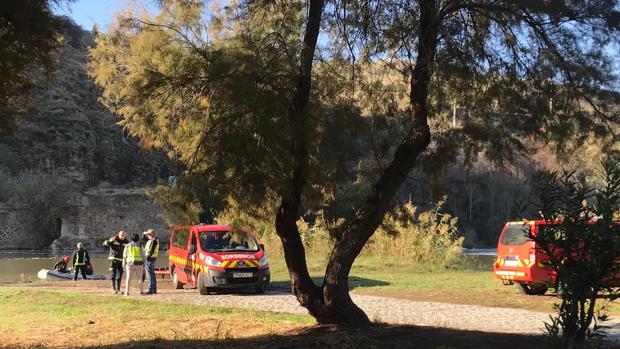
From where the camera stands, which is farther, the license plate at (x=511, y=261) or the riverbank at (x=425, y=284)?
the license plate at (x=511, y=261)

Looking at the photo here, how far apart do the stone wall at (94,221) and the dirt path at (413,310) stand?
38.2m

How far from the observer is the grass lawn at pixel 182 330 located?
7.70m

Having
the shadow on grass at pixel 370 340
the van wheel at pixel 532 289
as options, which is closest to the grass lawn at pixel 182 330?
the shadow on grass at pixel 370 340

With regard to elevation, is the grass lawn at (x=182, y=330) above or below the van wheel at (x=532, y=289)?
below

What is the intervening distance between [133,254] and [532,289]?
10.2m

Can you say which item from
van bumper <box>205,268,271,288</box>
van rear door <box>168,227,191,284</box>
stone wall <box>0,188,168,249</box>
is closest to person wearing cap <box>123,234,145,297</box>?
van rear door <box>168,227,191,284</box>

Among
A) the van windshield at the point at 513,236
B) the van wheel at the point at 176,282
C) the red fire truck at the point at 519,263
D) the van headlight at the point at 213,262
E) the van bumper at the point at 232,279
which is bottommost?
the van wheel at the point at 176,282

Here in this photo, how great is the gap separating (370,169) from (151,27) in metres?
3.92

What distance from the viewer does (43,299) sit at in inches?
540

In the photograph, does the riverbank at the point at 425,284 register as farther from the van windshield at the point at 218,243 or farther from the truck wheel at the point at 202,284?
the truck wheel at the point at 202,284

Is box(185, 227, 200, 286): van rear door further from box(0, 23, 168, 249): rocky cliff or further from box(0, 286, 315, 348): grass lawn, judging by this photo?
box(0, 23, 168, 249): rocky cliff

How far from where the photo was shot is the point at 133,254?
54.2 ft

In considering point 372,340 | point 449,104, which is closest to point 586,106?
point 449,104

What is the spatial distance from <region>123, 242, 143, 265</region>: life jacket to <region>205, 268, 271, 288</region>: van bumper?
2.11 metres
